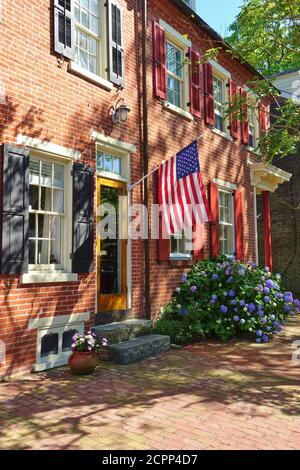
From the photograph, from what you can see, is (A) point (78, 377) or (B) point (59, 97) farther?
(B) point (59, 97)

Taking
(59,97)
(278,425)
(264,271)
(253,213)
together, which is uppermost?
(59,97)

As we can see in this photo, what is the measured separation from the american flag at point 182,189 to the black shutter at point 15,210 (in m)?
3.04

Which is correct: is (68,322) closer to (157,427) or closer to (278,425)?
(157,427)

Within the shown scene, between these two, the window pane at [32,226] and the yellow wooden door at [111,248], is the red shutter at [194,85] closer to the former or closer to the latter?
the yellow wooden door at [111,248]

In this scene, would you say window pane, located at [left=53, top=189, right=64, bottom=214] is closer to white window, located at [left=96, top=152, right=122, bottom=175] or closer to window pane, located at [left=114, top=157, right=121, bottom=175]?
white window, located at [left=96, top=152, right=122, bottom=175]

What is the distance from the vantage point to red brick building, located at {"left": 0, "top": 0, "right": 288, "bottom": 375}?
19.3 ft

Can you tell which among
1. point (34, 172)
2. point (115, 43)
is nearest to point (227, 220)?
point (115, 43)

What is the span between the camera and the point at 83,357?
5.80 m

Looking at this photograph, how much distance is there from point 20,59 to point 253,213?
910 centimetres

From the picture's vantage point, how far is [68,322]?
21.6 ft

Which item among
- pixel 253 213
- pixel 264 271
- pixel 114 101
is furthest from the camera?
pixel 253 213

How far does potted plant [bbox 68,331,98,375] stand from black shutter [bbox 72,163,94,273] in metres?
1.25

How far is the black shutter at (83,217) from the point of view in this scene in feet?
22.2

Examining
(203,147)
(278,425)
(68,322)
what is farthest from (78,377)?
(203,147)
